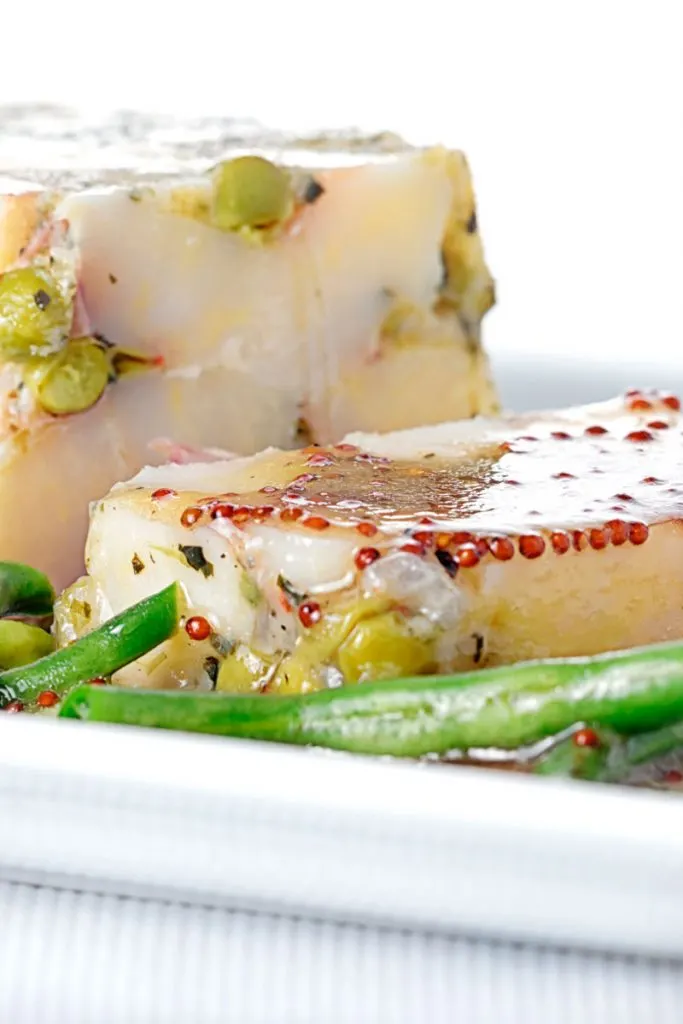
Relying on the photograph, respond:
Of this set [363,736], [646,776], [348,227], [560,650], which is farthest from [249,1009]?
[348,227]

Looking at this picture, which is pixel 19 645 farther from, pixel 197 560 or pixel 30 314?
pixel 30 314

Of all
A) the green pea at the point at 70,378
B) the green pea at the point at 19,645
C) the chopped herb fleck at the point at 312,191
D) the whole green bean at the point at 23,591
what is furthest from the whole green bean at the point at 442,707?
the chopped herb fleck at the point at 312,191

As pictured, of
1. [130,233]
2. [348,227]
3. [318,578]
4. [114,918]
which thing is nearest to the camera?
[114,918]

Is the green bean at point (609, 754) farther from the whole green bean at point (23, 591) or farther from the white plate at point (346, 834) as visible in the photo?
the whole green bean at point (23, 591)

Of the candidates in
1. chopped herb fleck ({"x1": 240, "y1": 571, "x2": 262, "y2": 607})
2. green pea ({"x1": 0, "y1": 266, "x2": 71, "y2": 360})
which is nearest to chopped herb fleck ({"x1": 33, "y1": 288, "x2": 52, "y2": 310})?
green pea ({"x1": 0, "y1": 266, "x2": 71, "y2": 360})

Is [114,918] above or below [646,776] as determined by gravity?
below

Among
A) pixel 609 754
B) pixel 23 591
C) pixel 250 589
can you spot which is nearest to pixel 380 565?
pixel 250 589

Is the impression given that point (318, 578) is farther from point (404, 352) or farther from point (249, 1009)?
point (404, 352)
